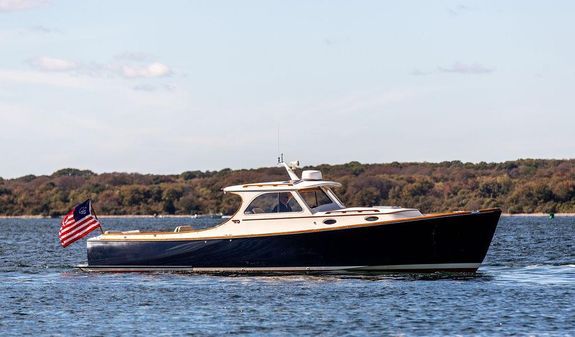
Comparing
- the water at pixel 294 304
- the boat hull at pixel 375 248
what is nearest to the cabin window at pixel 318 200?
the boat hull at pixel 375 248

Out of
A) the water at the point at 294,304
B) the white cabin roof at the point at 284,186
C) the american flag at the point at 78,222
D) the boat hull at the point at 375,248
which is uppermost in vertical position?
the white cabin roof at the point at 284,186

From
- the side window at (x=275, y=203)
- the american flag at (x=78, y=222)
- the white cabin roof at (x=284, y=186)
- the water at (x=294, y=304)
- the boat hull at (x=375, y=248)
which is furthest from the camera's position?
the american flag at (x=78, y=222)

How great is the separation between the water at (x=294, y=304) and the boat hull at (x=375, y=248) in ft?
1.94

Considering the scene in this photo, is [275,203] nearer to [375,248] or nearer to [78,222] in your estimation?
[375,248]

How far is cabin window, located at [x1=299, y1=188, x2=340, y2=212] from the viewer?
4425cm

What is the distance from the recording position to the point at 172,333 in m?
31.5

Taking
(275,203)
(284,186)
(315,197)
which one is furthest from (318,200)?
(275,203)

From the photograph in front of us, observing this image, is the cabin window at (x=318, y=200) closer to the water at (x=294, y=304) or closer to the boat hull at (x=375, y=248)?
the boat hull at (x=375, y=248)

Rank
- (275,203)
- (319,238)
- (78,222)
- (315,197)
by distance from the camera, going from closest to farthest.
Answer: (319,238)
(275,203)
(315,197)
(78,222)

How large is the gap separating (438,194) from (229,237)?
5192 inches

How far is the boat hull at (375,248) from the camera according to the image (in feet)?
140

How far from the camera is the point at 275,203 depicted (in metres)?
44.2

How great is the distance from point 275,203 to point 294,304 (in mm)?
8224

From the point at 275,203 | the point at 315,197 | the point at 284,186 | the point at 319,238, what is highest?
the point at 284,186
